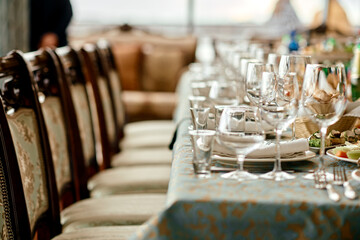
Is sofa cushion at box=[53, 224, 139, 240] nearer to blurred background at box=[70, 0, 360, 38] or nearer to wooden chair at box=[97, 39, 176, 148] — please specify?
wooden chair at box=[97, 39, 176, 148]

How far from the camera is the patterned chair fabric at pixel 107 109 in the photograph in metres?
2.51

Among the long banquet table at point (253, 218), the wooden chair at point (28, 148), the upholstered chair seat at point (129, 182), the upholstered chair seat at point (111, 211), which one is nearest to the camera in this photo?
the long banquet table at point (253, 218)

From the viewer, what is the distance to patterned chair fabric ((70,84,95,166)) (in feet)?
6.61

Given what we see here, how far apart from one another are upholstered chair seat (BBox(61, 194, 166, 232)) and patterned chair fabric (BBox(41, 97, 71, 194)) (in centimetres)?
9

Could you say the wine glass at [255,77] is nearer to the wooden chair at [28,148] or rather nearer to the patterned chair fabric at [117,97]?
the wooden chair at [28,148]

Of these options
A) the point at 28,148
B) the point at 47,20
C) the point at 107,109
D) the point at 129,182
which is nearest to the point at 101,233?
the point at 28,148

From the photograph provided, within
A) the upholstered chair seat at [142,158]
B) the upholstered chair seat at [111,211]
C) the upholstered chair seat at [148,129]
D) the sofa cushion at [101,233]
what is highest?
the sofa cushion at [101,233]

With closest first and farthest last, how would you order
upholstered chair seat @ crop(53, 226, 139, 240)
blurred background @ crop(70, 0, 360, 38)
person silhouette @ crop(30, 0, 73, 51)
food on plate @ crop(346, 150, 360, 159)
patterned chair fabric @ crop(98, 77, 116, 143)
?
food on plate @ crop(346, 150, 360, 159), upholstered chair seat @ crop(53, 226, 139, 240), patterned chair fabric @ crop(98, 77, 116, 143), person silhouette @ crop(30, 0, 73, 51), blurred background @ crop(70, 0, 360, 38)

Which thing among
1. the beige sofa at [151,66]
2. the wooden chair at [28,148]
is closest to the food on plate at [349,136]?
the wooden chair at [28,148]

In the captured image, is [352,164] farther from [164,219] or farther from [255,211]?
[164,219]

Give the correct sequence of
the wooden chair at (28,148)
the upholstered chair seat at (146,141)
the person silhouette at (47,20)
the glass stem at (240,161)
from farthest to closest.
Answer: the person silhouette at (47,20)
the upholstered chair seat at (146,141)
the wooden chair at (28,148)
the glass stem at (240,161)

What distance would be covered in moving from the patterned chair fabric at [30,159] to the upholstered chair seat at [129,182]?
0.52 metres

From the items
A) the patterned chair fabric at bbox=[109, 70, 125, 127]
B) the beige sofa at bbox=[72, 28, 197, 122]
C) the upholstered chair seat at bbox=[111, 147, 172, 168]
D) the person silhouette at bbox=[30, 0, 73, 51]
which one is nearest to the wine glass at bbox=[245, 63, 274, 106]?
the upholstered chair seat at bbox=[111, 147, 172, 168]

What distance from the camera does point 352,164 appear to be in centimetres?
103
